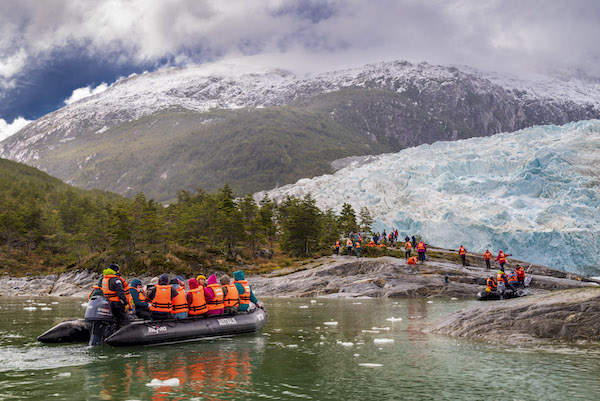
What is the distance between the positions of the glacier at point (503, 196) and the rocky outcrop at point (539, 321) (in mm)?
48156

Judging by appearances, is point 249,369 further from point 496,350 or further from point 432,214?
point 432,214

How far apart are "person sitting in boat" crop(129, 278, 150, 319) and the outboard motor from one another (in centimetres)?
114

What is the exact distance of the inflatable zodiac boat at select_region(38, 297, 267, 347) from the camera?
53.8ft

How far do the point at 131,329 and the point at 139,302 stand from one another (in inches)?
57.5

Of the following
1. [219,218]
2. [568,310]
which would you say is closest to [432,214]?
[219,218]

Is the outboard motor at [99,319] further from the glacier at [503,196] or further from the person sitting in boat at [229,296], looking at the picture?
the glacier at [503,196]

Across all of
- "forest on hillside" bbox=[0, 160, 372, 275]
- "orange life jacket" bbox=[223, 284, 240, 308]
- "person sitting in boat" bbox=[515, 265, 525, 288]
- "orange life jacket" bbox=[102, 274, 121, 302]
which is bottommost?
"person sitting in boat" bbox=[515, 265, 525, 288]

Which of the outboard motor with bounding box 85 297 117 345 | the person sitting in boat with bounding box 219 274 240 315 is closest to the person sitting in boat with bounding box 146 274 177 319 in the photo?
the outboard motor with bounding box 85 297 117 345

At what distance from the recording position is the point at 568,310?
15.7 metres

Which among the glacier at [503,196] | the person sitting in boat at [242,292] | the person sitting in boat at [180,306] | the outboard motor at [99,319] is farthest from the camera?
the glacier at [503,196]

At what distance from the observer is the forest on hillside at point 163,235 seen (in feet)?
186

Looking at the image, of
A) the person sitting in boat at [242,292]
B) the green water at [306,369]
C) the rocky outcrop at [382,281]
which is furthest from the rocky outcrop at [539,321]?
the rocky outcrop at [382,281]

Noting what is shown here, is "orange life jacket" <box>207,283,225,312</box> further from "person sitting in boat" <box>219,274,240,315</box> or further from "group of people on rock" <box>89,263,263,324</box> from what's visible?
"person sitting in boat" <box>219,274,240,315</box>

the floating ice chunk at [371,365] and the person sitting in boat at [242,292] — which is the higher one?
the person sitting in boat at [242,292]
